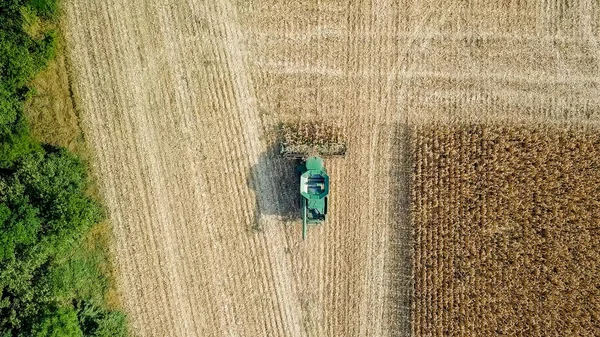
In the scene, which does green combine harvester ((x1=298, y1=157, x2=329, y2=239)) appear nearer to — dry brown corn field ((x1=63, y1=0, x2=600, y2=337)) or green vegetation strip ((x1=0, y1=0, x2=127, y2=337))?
dry brown corn field ((x1=63, y1=0, x2=600, y2=337))

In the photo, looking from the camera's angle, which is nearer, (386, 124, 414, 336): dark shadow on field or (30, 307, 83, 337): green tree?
(30, 307, 83, 337): green tree

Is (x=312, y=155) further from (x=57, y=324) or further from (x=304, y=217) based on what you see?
(x=57, y=324)

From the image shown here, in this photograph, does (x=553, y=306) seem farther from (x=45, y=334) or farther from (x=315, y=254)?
(x=45, y=334)

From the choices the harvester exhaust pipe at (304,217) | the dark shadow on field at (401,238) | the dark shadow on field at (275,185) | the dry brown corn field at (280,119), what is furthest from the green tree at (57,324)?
the dark shadow on field at (401,238)

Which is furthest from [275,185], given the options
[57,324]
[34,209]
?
[57,324]

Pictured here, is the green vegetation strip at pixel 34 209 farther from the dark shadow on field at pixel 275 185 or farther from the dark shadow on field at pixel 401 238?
Result: the dark shadow on field at pixel 401 238

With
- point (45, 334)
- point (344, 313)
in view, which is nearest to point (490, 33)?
point (344, 313)

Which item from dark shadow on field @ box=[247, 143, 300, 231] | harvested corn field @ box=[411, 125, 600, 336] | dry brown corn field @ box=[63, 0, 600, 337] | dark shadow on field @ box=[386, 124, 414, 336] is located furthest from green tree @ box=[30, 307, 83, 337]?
harvested corn field @ box=[411, 125, 600, 336]

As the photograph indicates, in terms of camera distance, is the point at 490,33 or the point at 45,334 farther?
the point at 490,33
